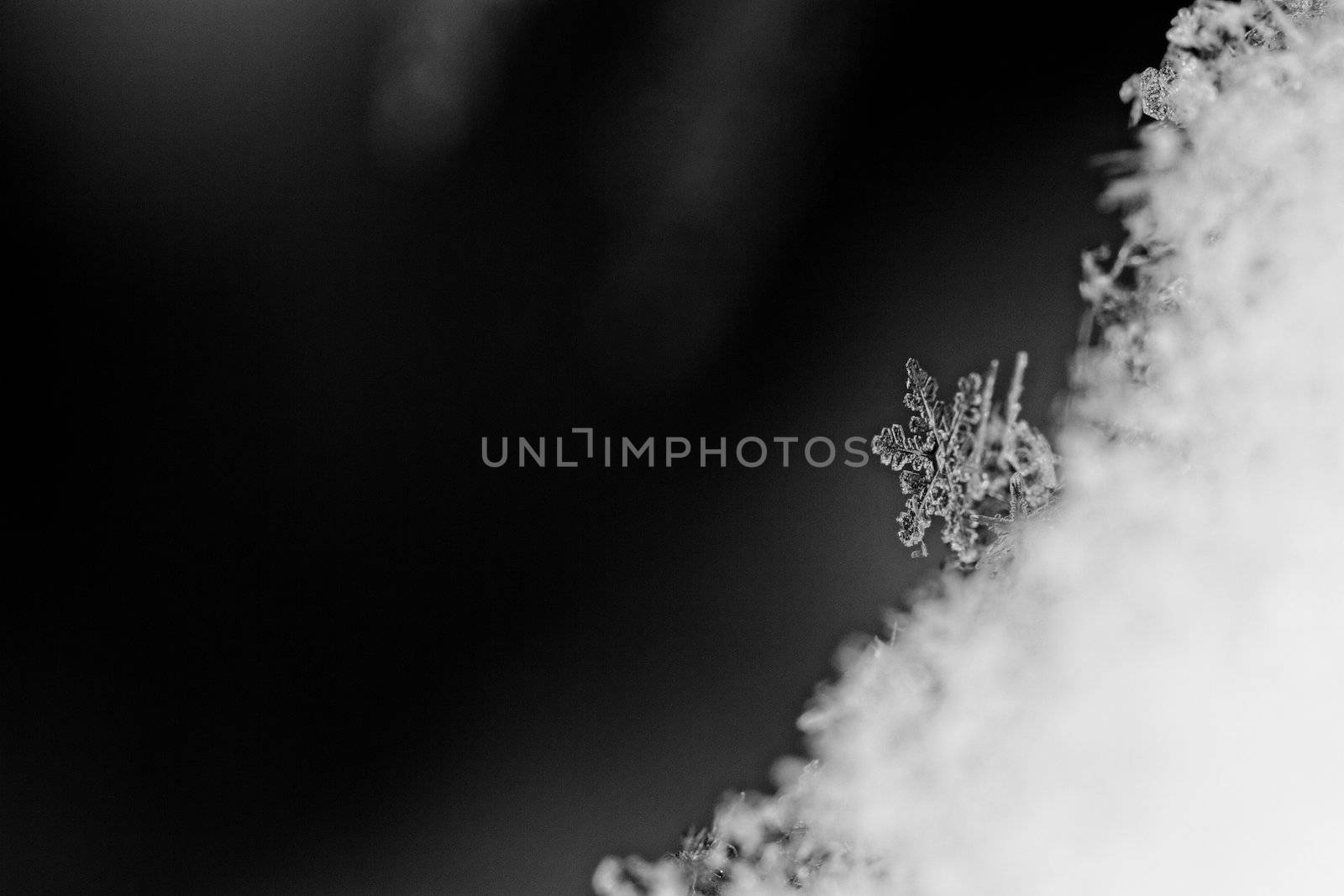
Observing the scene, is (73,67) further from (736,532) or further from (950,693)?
(950,693)

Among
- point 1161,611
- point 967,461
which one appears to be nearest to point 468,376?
point 967,461

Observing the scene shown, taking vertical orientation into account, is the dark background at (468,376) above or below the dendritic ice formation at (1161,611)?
above

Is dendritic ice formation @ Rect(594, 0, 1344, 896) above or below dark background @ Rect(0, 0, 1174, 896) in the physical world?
below

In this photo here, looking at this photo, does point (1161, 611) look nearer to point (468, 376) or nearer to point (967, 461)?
point (967, 461)

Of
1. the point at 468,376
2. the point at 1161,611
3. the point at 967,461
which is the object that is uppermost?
the point at 468,376
